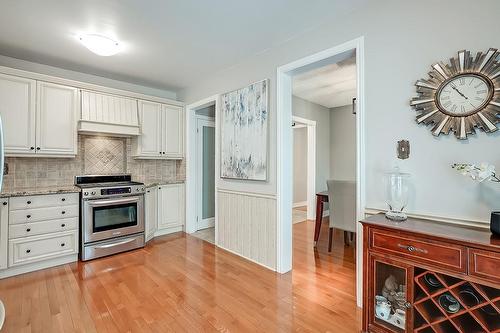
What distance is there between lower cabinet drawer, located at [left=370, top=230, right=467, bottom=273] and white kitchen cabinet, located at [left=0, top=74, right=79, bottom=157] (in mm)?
3614

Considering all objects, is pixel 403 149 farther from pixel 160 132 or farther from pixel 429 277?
pixel 160 132

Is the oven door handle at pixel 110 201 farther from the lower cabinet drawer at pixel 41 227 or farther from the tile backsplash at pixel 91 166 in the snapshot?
the tile backsplash at pixel 91 166

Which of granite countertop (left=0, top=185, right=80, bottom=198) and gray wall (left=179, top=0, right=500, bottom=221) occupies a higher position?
gray wall (left=179, top=0, right=500, bottom=221)

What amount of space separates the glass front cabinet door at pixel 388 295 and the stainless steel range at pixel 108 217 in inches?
119

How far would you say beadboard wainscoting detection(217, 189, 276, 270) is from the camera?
2842 mm

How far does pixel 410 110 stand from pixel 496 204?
78cm

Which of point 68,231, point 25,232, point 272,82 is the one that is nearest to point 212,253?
point 68,231

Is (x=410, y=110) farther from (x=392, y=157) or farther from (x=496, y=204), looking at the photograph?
(x=496, y=204)

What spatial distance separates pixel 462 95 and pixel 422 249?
1007mm

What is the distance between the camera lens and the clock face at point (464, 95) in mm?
1508

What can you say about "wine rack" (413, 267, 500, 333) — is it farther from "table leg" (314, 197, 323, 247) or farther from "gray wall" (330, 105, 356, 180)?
"gray wall" (330, 105, 356, 180)

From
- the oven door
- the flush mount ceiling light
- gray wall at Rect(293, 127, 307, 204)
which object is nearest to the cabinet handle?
the flush mount ceiling light

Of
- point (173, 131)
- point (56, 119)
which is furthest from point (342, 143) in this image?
point (56, 119)

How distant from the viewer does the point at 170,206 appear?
165 inches
